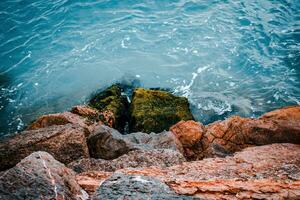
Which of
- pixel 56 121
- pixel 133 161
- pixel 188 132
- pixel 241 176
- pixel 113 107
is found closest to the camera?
pixel 241 176

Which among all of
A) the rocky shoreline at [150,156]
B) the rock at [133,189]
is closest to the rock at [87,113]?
the rocky shoreline at [150,156]

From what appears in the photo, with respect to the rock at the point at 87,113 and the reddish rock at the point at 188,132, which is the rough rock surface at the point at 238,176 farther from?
the rock at the point at 87,113

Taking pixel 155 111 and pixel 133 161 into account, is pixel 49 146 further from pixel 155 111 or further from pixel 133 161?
pixel 155 111

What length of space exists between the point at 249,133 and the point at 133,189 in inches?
185

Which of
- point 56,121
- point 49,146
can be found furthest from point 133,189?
point 56,121

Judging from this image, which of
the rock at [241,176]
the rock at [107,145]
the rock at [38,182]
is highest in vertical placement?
the rock at [38,182]

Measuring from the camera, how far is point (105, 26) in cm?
1798

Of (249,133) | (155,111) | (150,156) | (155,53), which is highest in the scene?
(150,156)

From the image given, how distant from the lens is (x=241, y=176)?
16.6 feet

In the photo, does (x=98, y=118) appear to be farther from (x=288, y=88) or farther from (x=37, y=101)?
(x=288, y=88)

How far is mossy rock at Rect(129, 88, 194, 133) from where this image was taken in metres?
10.1

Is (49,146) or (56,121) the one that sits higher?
(49,146)

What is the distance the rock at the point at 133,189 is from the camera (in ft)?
13.9

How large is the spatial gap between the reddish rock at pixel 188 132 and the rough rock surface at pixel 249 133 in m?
0.20
